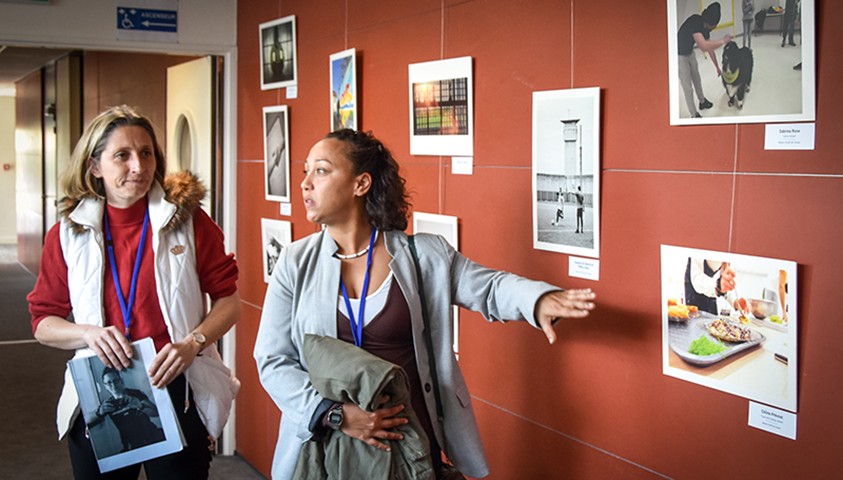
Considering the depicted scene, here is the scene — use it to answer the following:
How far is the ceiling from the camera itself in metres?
9.85

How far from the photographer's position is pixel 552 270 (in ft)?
9.12

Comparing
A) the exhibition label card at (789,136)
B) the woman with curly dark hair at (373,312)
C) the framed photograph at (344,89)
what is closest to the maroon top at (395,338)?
the woman with curly dark hair at (373,312)

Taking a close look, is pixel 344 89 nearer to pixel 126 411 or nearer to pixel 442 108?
pixel 442 108

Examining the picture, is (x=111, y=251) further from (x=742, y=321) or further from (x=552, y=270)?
(x=742, y=321)

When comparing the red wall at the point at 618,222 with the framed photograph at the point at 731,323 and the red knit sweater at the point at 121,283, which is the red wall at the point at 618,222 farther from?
the red knit sweater at the point at 121,283

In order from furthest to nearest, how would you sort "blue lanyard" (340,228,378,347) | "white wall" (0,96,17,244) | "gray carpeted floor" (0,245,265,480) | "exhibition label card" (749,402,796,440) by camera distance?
"white wall" (0,96,17,244)
"gray carpeted floor" (0,245,265,480)
"blue lanyard" (340,228,378,347)
"exhibition label card" (749,402,796,440)

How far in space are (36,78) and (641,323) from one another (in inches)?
462

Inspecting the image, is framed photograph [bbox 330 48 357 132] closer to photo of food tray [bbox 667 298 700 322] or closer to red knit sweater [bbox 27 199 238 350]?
red knit sweater [bbox 27 199 238 350]

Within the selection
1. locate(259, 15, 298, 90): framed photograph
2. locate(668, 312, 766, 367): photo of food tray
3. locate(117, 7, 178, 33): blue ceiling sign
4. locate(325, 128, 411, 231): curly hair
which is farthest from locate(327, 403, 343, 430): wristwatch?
locate(117, 7, 178, 33): blue ceiling sign

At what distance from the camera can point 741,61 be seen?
2100 millimetres

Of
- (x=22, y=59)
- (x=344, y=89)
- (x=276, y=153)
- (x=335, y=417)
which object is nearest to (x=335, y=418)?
(x=335, y=417)

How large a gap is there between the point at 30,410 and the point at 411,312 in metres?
5.02

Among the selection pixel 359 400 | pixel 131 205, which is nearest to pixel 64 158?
pixel 131 205

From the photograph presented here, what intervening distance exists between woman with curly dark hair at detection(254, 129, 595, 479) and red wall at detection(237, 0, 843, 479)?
344mm
